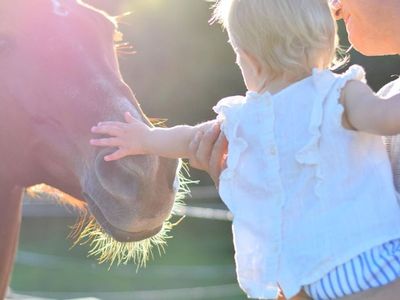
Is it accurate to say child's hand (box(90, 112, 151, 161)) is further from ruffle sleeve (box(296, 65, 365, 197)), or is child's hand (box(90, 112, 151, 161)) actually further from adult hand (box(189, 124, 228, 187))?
ruffle sleeve (box(296, 65, 365, 197))

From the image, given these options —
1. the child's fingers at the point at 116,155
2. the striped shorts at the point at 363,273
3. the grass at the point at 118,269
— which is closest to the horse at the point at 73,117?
the child's fingers at the point at 116,155

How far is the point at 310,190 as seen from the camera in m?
1.56

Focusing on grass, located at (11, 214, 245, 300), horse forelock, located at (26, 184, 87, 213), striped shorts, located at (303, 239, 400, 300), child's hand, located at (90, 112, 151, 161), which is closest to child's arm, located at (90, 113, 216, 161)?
child's hand, located at (90, 112, 151, 161)

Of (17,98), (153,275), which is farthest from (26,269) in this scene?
(17,98)

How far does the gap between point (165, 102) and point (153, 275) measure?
304cm

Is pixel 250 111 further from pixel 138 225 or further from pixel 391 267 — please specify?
pixel 138 225

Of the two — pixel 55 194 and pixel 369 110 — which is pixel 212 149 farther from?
pixel 55 194

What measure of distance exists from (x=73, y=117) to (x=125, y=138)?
437 millimetres

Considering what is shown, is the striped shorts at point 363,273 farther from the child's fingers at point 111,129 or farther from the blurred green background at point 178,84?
the blurred green background at point 178,84

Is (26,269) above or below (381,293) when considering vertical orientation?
below

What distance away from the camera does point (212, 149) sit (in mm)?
1749

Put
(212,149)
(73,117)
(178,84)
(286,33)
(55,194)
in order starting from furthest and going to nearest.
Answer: (178,84)
(55,194)
(73,117)
(212,149)
(286,33)

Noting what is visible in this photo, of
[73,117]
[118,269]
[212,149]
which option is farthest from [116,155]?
[118,269]

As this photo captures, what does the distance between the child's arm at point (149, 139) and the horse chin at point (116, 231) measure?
294 millimetres
